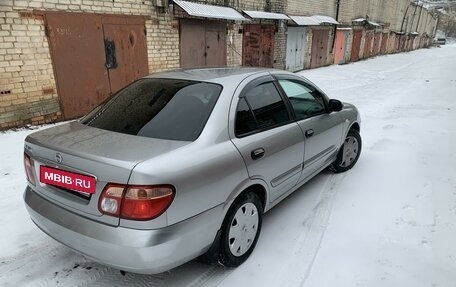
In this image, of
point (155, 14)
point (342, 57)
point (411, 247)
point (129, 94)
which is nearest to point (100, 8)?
point (155, 14)

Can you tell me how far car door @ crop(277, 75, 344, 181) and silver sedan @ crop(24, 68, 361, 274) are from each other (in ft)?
0.26

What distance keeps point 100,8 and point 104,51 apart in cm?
87

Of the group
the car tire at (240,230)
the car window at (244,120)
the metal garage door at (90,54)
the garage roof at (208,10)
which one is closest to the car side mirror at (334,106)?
the car window at (244,120)

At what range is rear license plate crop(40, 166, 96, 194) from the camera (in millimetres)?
2006

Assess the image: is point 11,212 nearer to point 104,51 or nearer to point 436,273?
point 436,273

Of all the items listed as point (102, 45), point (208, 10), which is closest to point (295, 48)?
point (208, 10)

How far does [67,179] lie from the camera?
2104mm

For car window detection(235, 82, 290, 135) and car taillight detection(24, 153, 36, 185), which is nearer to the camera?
car taillight detection(24, 153, 36, 185)

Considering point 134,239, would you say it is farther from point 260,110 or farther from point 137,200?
point 260,110

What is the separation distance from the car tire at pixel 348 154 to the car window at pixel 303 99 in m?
0.85

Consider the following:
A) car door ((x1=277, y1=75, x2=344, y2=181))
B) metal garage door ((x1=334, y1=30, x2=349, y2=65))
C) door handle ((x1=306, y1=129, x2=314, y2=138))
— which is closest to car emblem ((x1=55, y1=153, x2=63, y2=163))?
car door ((x1=277, y1=75, x2=344, y2=181))

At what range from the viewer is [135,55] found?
26.5 feet

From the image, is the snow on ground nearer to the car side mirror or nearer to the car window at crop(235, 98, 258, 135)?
the car side mirror

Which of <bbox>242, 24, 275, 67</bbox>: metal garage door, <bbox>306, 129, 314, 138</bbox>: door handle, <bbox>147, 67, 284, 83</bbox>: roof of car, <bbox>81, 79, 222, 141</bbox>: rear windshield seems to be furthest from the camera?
<bbox>242, 24, 275, 67</bbox>: metal garage door
